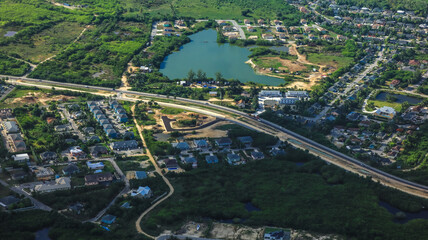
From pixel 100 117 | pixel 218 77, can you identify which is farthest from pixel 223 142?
pixel 218 77

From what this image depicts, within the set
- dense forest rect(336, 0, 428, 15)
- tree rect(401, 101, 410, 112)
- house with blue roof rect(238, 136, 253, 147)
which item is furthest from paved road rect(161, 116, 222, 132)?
dense forest rect(336, 0, 428, 15)

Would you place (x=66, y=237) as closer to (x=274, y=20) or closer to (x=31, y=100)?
(x=31, y=100)

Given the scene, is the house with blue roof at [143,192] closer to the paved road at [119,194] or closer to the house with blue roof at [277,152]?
the paved road at [119,194]

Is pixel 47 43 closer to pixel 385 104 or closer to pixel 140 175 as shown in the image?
pixel 140 175

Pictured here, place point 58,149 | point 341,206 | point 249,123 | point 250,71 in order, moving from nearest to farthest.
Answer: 1. point 341,206
2. point 58,149
3. point 249,123
4. point 250,71

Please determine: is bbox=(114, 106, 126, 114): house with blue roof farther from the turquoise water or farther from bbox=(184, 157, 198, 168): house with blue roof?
the turquoise water

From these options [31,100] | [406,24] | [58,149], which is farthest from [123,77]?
[406,24]
